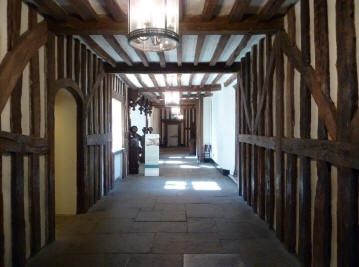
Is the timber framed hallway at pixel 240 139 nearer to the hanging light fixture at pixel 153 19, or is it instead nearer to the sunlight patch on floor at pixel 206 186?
the hanging light fixture at pixel 153 19

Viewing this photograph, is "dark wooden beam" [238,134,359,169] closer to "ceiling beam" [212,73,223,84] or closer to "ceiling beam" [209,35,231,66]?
"ceiling beam" [209,35,231,66]

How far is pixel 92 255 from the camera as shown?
339 centimetres

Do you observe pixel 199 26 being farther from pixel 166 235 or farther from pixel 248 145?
pixel 166 235

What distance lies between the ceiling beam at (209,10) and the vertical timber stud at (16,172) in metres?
1.93

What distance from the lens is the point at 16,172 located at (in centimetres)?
289

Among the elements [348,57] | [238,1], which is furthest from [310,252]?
[238,1]

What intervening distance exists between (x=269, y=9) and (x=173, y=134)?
21255 millimetres

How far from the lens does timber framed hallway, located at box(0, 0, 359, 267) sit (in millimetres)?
2514

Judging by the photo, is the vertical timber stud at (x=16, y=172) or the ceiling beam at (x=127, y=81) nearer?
the vertical timber stud at (x=16, y=172)

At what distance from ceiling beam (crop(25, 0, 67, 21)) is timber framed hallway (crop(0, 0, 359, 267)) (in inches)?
0.8

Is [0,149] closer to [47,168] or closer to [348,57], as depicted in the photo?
[47,168]

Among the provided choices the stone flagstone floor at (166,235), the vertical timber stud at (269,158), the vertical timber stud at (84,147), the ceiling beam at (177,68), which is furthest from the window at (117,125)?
the vertical timber stud at (269,158)

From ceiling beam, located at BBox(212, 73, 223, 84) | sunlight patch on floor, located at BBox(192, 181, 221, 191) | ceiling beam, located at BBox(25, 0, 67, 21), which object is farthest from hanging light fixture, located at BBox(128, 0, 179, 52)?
ceiling beam, located at BBox(212, 73, 223, 84)

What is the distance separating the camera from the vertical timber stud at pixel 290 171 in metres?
3.35
